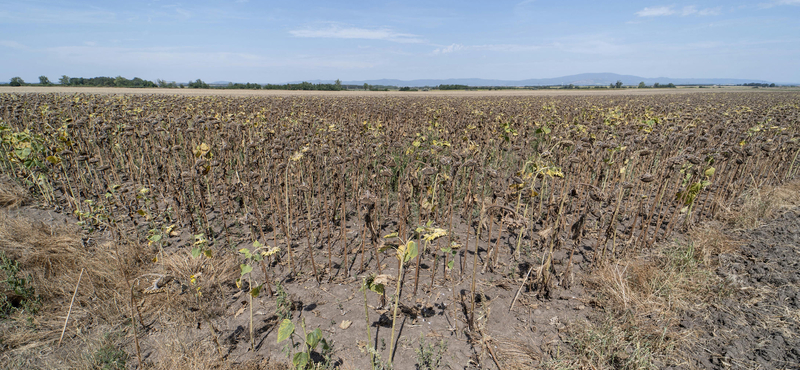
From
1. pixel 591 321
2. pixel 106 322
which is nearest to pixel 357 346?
pixel 591 321

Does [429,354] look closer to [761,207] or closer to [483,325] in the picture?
[483,325]

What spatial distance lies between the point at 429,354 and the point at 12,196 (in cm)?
832

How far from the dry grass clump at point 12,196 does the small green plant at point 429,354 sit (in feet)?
26.6

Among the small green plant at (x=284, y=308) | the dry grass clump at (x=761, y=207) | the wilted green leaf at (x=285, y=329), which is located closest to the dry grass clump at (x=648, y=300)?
the dry grass clump at (x=761, y=207)

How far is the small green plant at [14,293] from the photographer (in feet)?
11.9

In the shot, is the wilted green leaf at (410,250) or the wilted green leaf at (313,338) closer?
the wilted green leaf at (313,338)

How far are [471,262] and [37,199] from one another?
8.43 metres

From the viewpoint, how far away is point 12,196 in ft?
20.3

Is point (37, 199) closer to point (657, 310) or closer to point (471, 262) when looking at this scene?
point (471, 262)

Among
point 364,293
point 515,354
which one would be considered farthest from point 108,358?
point 515,354

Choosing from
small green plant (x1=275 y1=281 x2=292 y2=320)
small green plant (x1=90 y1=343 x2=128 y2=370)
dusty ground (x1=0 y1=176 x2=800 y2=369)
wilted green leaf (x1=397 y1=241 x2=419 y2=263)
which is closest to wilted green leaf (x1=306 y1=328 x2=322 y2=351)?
dusty ground (x1=0 y1=176 x2=800 y2=369)

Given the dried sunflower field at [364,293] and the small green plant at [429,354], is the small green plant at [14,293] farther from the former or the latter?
the small green plant at [429,354]

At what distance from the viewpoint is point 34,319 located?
11.5 ft

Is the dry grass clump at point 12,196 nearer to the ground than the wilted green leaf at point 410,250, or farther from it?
nearer to the ground
